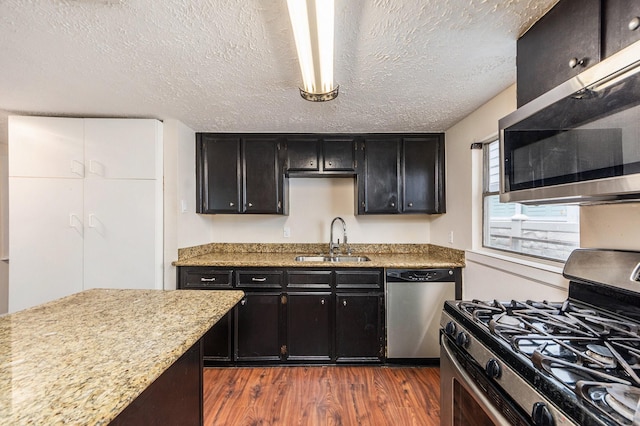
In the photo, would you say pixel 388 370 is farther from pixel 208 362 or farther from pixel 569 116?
pixel 569 116

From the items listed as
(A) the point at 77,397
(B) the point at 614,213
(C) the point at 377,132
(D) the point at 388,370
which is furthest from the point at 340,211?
(A) the point at 77,397

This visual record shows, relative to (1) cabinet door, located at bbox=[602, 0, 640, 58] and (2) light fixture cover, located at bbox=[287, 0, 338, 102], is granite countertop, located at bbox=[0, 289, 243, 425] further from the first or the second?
(1) cabinet door, located at bbox=[602, 0, 640, 58]

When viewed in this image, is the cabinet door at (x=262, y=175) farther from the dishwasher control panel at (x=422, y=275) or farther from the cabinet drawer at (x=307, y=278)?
the dishwasher control panel at (x=422, y=275)

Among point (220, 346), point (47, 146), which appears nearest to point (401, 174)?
point (220, 346)

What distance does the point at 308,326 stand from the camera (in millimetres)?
2572

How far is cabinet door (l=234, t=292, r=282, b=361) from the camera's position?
8.41ft

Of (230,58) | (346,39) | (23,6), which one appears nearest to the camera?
(23,6)

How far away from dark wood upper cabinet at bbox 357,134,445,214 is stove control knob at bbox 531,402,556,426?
7.34 ft

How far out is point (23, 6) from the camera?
1201 mm

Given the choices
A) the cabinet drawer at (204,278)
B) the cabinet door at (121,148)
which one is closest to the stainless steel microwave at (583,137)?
the cabinet drawer at (204,278)

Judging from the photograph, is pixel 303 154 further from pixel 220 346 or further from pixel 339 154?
pixel 220 346

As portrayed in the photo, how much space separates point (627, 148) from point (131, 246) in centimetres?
296

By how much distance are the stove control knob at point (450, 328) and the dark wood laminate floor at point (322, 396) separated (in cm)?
93

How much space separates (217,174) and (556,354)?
2.81 m
